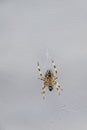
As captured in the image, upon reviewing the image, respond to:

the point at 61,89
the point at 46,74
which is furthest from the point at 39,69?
the point at 61,89

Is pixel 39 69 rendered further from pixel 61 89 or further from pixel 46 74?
pixel 61 89

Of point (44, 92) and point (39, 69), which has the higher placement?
point (39, 69)

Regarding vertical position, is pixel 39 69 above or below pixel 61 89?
above
